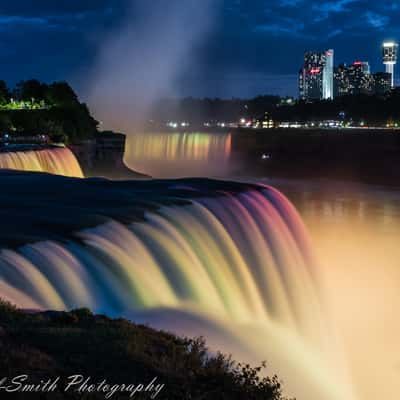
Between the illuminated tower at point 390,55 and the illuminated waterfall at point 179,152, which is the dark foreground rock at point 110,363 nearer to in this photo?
the illuminated waterfall at point 179,152

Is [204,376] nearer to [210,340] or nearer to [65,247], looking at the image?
[210,340]

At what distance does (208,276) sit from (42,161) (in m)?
15.9

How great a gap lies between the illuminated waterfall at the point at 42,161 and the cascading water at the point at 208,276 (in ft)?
27.4

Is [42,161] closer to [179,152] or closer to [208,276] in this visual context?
[208,276]

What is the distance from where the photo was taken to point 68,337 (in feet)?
19.5

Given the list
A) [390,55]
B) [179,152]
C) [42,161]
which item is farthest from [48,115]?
[390,55]

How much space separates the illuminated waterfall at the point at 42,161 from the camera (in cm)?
→ 2380

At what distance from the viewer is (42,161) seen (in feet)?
85.3

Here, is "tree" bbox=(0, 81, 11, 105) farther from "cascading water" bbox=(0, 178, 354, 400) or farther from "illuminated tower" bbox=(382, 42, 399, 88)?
"illuminated tower" bbox=(382, 42, 399, 88)

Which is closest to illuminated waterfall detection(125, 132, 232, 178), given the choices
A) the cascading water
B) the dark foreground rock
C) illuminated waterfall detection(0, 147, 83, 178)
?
illuminated waterfall detection(0, 147, 83, 178)

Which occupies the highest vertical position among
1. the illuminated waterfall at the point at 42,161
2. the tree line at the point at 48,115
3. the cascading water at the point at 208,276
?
the tree line at the point at 48,115

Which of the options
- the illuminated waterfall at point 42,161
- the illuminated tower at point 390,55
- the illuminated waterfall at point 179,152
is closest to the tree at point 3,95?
Answer: the illuminated waterfall at point 179,152

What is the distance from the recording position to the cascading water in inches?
365

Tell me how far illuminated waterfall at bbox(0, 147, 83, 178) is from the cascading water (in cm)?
836
